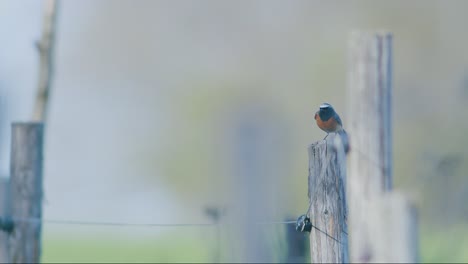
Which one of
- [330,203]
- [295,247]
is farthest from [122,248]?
[330,203]

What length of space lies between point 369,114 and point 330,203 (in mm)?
2056

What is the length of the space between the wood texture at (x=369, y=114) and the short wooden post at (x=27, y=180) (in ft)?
7.20

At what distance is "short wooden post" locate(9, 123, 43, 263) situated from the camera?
243 inches

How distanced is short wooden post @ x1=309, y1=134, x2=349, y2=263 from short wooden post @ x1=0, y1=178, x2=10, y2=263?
6.95 ft

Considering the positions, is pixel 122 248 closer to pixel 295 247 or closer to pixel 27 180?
pixel 295 247

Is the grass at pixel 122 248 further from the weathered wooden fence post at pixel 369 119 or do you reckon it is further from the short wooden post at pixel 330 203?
the short wooden post at pixel 330 203

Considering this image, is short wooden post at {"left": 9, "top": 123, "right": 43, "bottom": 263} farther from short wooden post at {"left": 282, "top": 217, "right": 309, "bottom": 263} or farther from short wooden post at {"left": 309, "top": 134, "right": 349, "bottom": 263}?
short wooden post at {"left": 282, "top": 217, "right": 309, "bottom": 263}

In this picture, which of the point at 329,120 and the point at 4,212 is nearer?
the point at 4,212

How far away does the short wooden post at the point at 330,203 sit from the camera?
4.99m

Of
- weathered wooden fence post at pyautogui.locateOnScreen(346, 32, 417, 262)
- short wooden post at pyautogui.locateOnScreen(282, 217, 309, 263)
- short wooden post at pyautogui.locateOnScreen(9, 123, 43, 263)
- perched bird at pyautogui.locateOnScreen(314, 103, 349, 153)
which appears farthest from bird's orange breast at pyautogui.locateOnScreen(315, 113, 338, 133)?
short wooden post at pyautogui.locateOnScreen(9, 123, 43, 263)

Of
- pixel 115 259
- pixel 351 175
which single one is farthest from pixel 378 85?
pixel 115 259

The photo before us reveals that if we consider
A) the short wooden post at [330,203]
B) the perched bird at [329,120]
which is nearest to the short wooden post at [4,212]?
the short wooden post at [330,203]

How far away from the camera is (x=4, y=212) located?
6504 millimetres

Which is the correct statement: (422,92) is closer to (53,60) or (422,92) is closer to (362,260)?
(53,60)
